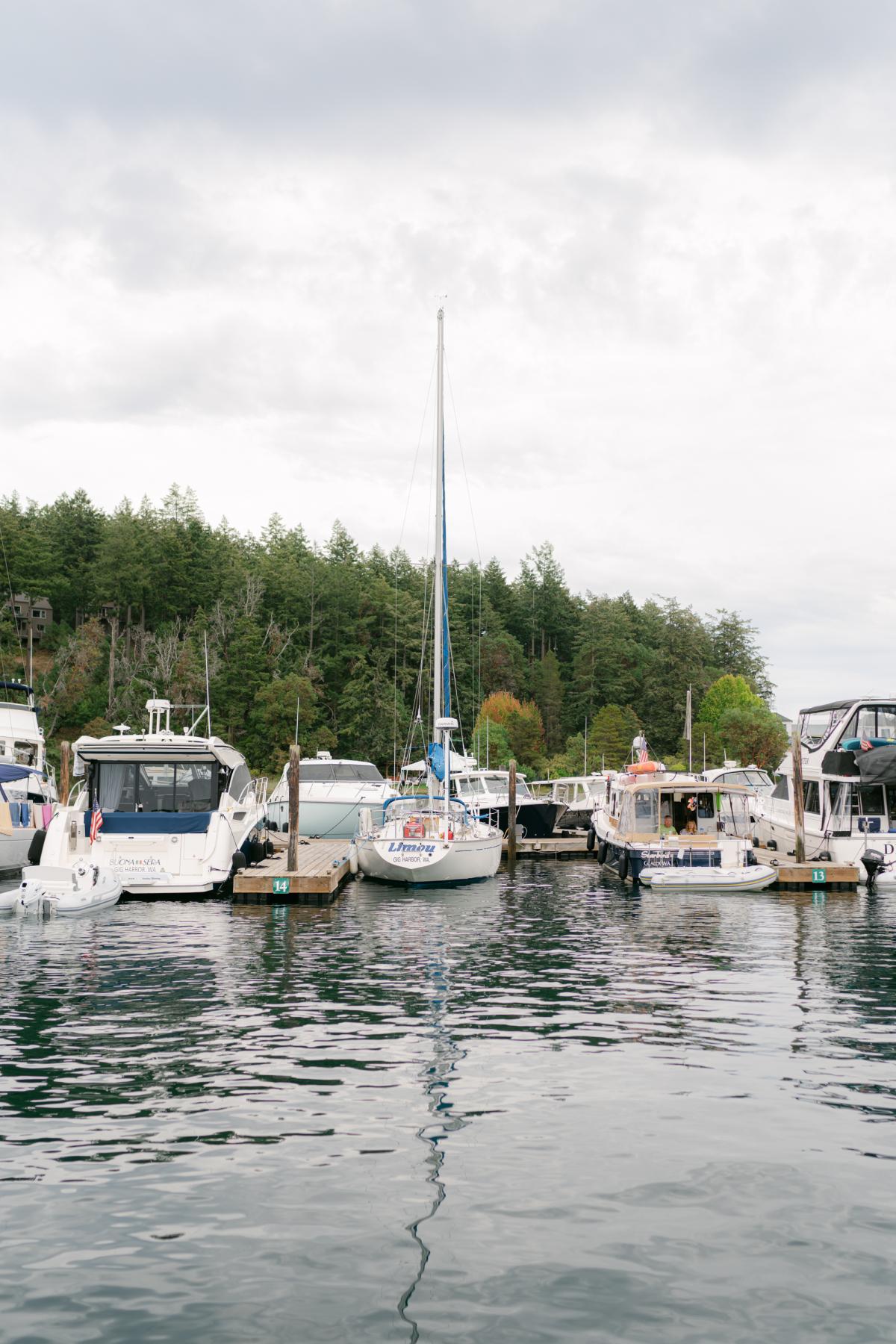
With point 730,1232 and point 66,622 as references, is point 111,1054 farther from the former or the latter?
point 66,622

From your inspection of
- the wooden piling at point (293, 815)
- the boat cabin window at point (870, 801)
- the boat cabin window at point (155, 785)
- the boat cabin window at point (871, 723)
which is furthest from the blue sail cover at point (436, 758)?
the boat cabin window at point (870, 801)

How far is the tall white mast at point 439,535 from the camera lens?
109 feet

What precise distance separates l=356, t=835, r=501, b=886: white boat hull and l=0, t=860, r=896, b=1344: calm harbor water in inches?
433

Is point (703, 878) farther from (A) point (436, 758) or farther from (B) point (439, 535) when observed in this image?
(B) point (439, 535)

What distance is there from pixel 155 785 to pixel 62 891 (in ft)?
17.4

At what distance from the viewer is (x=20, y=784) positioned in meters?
34.6

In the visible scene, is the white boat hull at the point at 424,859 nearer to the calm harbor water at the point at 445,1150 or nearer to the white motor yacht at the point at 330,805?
the white motor yacht at the point at 330,805

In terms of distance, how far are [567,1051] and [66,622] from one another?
109 meters

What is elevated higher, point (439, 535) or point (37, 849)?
point (439, 535)

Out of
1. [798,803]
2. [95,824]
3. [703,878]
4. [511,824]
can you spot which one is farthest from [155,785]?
[798,803]

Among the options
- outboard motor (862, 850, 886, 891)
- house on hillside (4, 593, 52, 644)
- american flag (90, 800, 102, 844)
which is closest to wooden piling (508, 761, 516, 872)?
outboard motor (862, 850, 886, 891)

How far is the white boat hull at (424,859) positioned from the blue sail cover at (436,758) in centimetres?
288

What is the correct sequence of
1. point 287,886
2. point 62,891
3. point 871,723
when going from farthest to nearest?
point 871,723 < point 287,886 < point 62,891

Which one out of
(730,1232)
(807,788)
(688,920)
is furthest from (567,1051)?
(807,788)
